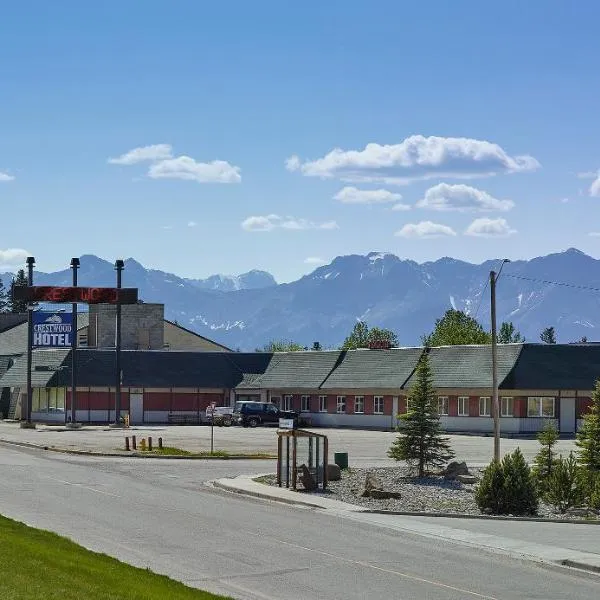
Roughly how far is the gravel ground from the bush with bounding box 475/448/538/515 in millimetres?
421

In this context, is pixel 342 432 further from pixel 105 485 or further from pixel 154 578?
pixel 154 578

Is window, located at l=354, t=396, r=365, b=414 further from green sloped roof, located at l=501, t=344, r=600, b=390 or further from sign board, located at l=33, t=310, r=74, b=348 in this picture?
sign board, located at l=33, t=310, r=74, b=348

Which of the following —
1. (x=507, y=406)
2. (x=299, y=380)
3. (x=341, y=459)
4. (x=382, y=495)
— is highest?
(x=299, y=380)

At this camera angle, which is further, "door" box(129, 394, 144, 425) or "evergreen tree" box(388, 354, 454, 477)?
"door" box(129, 394, 144, 425)

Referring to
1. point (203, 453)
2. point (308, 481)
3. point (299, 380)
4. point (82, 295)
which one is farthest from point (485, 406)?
point (308, 481)

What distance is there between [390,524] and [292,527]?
120 inches

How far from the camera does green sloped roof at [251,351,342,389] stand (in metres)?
101

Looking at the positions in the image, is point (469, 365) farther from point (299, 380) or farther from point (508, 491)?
point (508, 491)

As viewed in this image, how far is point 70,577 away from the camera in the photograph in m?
16.2

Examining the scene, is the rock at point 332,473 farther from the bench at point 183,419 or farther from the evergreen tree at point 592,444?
the bench at point 183,419

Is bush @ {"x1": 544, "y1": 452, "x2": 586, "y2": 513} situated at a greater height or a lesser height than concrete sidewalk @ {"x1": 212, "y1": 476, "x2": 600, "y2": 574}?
greater

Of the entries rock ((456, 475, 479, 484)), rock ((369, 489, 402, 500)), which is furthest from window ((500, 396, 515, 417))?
rock ((369, 489, 402, 500))

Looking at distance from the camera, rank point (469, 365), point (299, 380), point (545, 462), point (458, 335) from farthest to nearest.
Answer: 1. point (458, 335)
2. point (299, 380)
3. point (469, 365)
4. point (545, 462)

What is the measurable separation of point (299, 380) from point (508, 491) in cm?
6848
